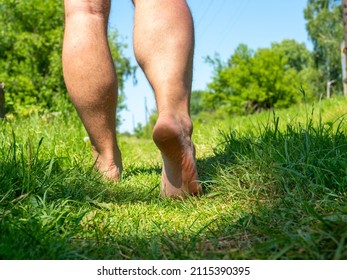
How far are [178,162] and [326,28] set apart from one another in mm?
34871

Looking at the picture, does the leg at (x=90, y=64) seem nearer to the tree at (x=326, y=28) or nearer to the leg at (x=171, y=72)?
the leg at (x=171, y=72)

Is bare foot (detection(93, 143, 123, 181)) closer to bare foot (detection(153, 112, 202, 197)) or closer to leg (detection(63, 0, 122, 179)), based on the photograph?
leg (detection(63, 0, 122, 179))

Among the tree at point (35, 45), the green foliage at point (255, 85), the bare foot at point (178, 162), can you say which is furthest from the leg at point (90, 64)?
the green foliage at point (255, 85)

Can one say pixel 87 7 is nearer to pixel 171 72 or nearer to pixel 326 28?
pixel 171 72

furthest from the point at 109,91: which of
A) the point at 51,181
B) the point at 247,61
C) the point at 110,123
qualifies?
the point at 247,61

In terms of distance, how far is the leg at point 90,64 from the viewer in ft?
6.62

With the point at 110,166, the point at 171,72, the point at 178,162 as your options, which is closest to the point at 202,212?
the point at 178,162

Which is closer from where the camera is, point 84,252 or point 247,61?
point 84,252

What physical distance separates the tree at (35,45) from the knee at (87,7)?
16791 mm

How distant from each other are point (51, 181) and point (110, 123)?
613 mm

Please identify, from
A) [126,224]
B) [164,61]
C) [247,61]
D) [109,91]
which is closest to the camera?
[126,224]

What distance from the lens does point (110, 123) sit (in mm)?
2146
